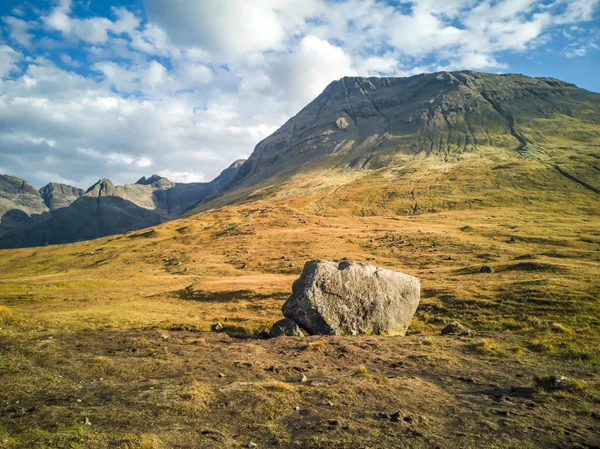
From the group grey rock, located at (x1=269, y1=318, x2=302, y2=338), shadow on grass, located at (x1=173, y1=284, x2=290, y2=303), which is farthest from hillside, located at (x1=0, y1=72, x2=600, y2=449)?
grey rock, located at (x1=269, y1=318, x2=302, y2=338)

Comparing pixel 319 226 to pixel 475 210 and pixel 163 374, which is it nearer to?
pixel 475 210

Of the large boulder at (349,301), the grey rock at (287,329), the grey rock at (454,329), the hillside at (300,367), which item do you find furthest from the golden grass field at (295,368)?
the large boulder at (349,301)

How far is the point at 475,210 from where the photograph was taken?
117m

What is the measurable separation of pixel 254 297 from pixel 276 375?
24.8m

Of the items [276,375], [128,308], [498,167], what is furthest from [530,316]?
[498,167]

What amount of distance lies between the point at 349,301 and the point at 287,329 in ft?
18.3

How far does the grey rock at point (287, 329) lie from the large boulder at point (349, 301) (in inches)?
19.3

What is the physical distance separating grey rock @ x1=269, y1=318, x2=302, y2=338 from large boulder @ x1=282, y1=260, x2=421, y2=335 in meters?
0.49

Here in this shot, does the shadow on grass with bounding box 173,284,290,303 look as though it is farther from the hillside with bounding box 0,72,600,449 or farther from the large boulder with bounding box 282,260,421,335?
the large boulder with bounding box 282,260,421,335

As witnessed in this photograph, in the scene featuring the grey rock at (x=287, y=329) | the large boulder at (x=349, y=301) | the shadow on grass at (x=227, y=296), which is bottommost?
the shadow on grass at (x=227, y=296)

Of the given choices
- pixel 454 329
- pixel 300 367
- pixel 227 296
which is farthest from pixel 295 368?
pixel 227 296

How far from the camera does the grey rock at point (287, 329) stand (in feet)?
80.3

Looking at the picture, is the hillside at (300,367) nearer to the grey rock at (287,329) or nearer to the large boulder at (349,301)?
the grey rock at (287,329)

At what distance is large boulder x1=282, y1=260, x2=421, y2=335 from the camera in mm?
24797
